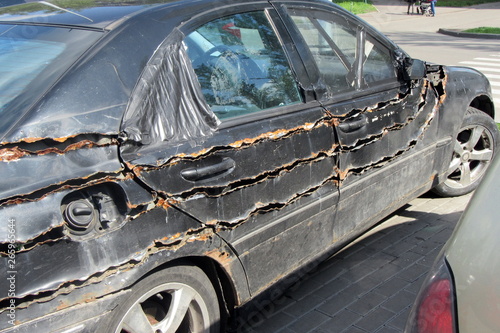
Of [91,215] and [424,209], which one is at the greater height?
[91,215]

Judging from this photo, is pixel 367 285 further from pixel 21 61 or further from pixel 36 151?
pixel 21 61

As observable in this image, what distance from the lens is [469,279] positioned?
168cm

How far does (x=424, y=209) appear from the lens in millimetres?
4918

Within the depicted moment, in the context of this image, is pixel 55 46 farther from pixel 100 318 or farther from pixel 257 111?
pixel 100 318

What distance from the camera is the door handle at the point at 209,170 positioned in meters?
2.54

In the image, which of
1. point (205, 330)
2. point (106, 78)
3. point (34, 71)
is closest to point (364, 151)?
point (205, 330)

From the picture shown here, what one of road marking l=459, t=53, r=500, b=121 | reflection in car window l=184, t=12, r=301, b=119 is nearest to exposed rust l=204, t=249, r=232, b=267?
reflection in car window l=184, t=12, r=301, b=119

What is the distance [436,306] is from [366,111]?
6.44 feet

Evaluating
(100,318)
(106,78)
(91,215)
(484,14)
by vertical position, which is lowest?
(484,14)

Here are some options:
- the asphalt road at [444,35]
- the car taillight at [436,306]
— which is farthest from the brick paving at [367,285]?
the asphalt road at [444,35]

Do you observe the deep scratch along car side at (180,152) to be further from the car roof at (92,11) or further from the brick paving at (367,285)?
the brick paving at (367,285)

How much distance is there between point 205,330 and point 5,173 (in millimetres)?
1302

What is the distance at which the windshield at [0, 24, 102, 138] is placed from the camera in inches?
92.4

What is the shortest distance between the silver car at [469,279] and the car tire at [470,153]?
295cm
